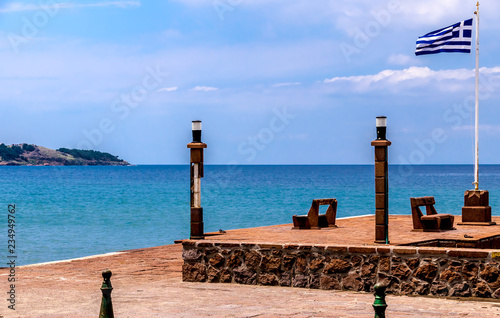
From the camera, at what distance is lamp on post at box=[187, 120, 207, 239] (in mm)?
14711

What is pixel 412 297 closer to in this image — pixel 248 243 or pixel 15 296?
pixel 248 243

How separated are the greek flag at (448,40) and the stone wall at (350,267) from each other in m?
8.89

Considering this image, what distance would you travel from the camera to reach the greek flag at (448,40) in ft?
65.6

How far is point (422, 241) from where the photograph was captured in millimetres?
15273

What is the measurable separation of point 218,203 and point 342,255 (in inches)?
2541

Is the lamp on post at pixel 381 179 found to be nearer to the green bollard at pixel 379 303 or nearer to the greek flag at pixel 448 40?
the greek flag at pixel 448 40

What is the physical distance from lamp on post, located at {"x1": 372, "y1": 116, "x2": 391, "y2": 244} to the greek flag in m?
6.26

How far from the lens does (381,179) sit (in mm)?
14367

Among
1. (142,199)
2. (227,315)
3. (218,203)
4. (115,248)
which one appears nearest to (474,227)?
(227,315)

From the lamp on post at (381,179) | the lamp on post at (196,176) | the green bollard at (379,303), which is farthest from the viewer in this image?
the lamp on post at (196,176)

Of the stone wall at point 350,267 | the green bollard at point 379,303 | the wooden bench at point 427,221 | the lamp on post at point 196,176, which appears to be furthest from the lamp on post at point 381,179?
the green bollard at point 379,303

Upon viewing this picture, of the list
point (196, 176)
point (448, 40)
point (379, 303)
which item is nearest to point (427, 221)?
point (448, 40)

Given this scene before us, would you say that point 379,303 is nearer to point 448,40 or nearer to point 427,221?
point 427,221

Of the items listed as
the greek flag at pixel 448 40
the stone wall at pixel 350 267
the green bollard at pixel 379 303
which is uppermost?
the greek flag at pixel 448 40
